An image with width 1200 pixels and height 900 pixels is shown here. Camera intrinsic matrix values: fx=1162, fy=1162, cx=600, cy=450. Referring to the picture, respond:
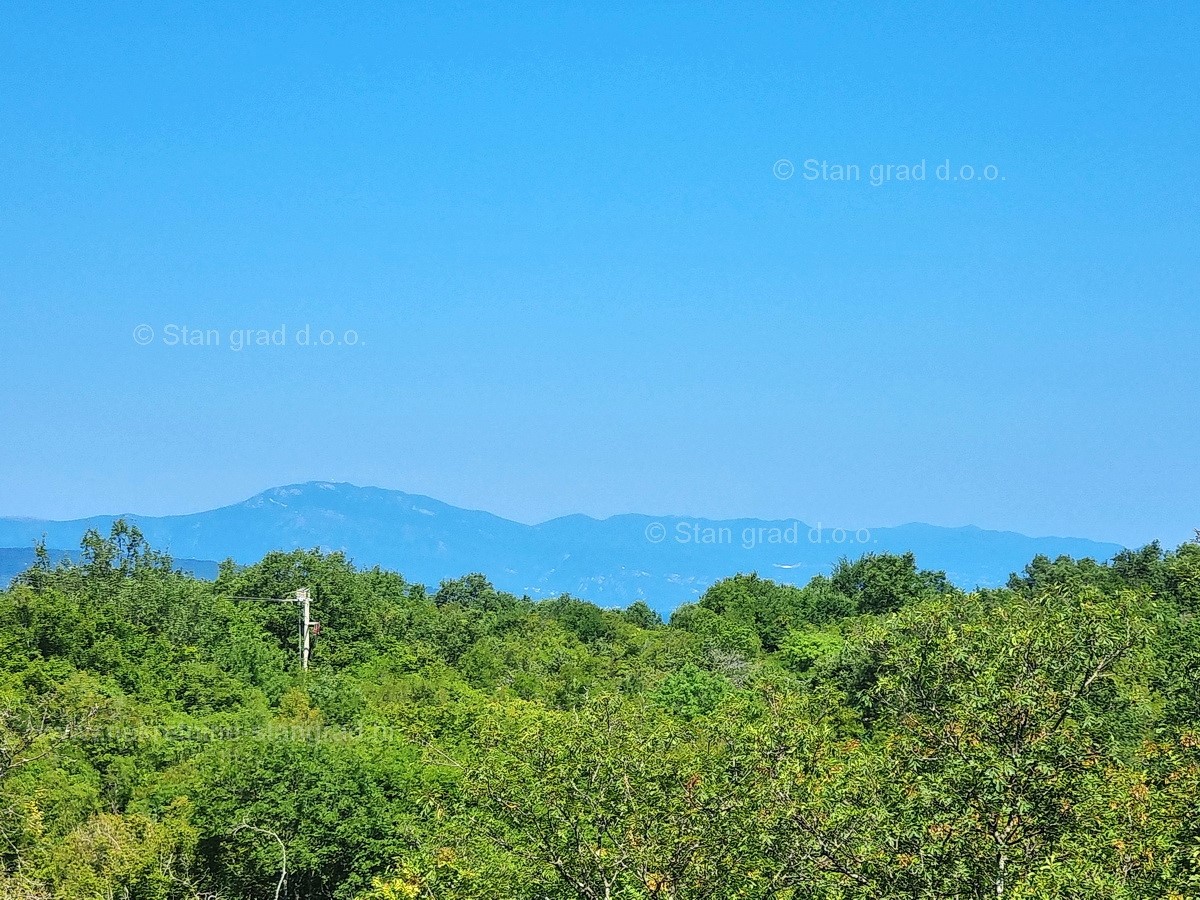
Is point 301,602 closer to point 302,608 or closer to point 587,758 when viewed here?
point 302,608

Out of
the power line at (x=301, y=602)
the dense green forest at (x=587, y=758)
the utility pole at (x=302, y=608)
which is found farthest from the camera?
the power line at (x=301, y=602)

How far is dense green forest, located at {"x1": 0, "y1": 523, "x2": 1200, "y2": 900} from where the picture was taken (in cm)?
1475

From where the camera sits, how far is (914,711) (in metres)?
16.4

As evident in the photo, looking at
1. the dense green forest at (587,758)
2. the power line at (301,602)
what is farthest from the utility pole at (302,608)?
the dense green forest at (587,758)

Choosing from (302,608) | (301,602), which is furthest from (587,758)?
(302,608)

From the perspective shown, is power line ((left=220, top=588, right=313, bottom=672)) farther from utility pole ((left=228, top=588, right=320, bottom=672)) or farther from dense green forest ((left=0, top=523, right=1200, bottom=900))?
dense green forest ((left=0, top=523, right=1200, bottom=900))

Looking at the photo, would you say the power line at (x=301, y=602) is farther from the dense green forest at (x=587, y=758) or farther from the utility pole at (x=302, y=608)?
the dense green forest at (x=587, y=758)

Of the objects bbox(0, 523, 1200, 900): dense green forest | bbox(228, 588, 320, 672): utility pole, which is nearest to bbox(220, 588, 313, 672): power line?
bbox(228, 588, 320, 672): utility pole

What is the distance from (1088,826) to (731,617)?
8108 centimetres

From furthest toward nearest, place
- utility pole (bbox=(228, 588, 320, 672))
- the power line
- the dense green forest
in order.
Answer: the power line < utility pole (bbox=(228, 588, 320, 672)) < the dense green forest

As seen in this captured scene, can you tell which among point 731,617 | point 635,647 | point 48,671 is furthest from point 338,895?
point 731,617

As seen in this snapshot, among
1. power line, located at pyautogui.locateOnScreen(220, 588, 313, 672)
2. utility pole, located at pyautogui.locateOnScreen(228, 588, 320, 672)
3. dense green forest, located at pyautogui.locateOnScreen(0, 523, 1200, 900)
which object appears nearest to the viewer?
dense green forest, located at pyautogui.locateOnScreen(0, 523, 1200, 900)

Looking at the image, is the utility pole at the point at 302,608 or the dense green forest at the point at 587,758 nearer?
the dense green forest at the point at 587,758

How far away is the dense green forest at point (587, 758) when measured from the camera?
1475 centimetres
